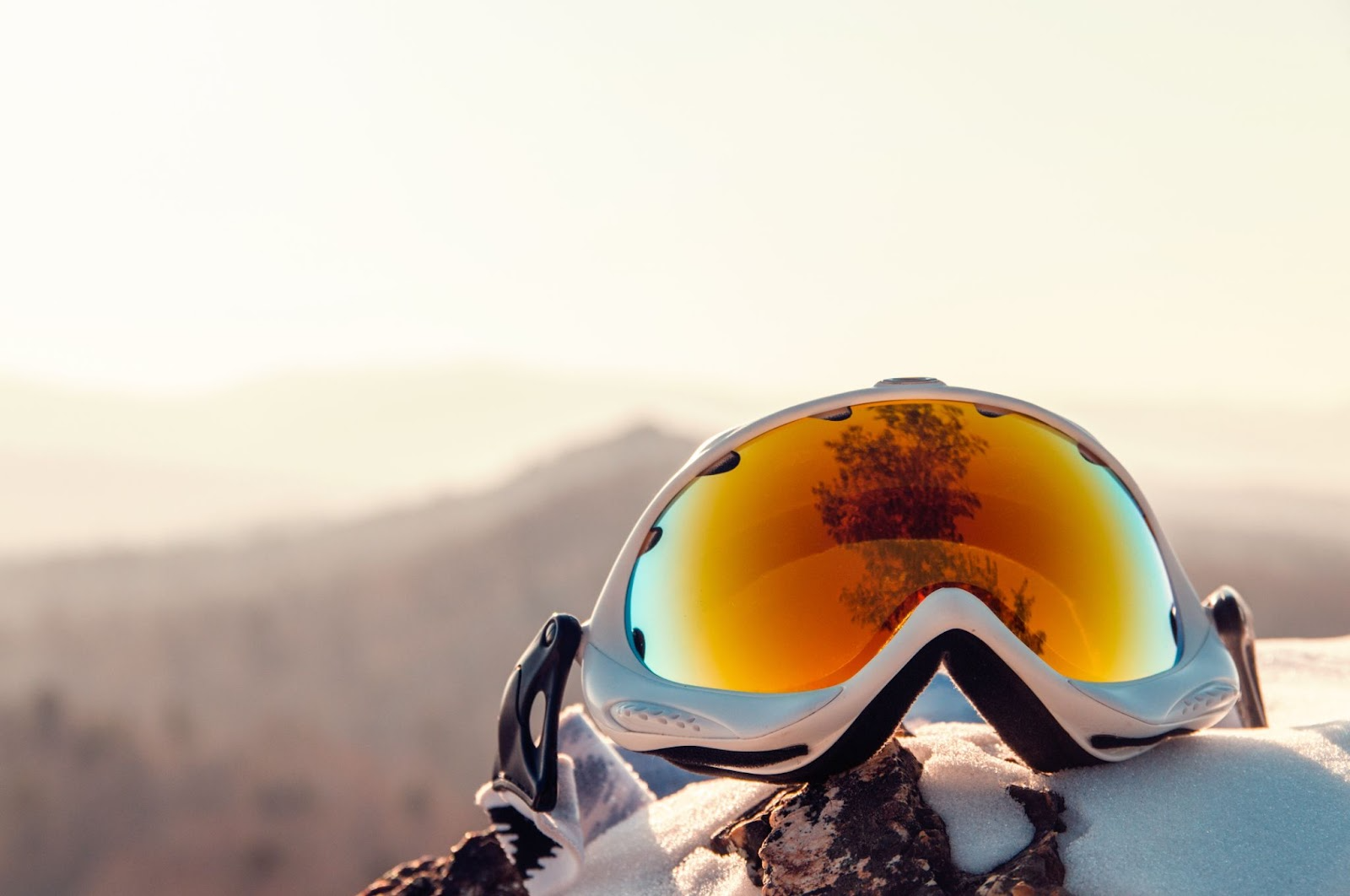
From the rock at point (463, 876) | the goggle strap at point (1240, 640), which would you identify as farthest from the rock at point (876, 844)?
the goggle strap at point (1240, 640)

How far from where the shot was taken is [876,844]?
119cm

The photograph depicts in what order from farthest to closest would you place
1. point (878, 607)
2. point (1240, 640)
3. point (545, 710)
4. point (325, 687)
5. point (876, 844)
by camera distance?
point (325, 687) < point (1240, 640) < point (545, 710) < point (878, 607) < point (876, 844)

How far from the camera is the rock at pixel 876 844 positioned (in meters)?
1.15

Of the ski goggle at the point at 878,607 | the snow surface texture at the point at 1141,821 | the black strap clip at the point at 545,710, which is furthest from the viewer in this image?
the black strap clip at the point at 545,710

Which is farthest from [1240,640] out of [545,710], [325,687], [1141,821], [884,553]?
[325,687]

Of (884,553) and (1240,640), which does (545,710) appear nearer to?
(884,553)

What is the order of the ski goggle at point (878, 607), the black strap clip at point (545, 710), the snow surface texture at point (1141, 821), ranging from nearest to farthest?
1. the snow surface texture at point (1141, 821)
2. the ski goggle at point (878, 607)
3. the black strap clip at point (545, 710)

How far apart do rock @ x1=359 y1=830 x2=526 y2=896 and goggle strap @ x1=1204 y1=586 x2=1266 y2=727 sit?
1.06 m

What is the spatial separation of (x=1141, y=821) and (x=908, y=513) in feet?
1.39

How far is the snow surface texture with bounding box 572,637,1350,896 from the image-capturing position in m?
1.14

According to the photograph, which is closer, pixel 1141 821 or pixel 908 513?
pixel 1141 821

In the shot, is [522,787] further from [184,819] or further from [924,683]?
[184,819]

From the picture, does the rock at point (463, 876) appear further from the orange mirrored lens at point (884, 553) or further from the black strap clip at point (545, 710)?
the orange mirrored lens at point (884, 553)

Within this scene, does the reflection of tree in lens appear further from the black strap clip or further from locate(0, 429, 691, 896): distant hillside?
locate(0, 429, 691, 896): distant hillside
